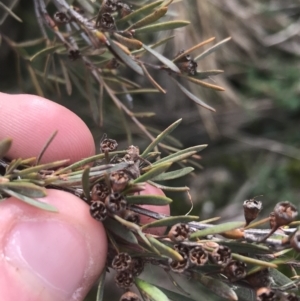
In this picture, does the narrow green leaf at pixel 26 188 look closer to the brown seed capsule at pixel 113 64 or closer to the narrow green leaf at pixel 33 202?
the narrow green leaf at pixel 33 202

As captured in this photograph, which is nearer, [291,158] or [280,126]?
[291,158]

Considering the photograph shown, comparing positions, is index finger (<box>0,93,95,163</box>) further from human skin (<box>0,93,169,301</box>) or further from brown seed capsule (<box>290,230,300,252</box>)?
brown seed capsule (<box>290,230,300,252</box>)

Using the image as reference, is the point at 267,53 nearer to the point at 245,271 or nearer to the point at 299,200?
the point at 299,200

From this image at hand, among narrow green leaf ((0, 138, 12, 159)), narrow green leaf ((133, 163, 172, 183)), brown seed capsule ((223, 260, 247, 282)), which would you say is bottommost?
brown seed capsule ((223, 260, 247, 282))

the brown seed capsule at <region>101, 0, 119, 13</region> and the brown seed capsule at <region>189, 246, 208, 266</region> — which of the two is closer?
the brown seed capsule at <region>189, 246, 208, 266</region>

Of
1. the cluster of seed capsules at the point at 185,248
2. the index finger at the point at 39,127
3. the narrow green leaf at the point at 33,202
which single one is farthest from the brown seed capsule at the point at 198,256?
the index finger at the point at 39,127

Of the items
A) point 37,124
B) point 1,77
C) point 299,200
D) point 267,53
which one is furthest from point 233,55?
point 37,124

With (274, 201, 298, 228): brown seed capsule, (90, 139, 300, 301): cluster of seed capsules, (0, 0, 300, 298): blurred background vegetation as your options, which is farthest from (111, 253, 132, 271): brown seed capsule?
(0, 0, 300, 298): blurred background vegetation
